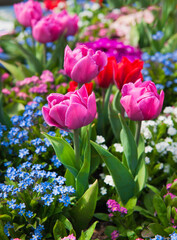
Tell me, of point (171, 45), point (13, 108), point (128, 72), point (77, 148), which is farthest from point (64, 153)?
Result: point (171, 45)

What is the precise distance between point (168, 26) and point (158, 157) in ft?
5.22

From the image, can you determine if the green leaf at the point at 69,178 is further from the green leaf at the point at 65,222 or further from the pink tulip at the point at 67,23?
the pink tulip at the point at 67,23

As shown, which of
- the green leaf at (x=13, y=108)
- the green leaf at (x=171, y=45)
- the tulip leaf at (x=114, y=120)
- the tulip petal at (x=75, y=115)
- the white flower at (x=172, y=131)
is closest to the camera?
the tulip petal at (x=75, y=115)

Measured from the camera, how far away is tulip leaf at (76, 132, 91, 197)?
1304 mm

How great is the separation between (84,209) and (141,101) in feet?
1.66

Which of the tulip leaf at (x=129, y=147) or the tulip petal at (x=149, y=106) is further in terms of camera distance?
Answer: the tulip leaf at (x=129, y=147)

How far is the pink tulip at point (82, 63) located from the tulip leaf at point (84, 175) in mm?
246

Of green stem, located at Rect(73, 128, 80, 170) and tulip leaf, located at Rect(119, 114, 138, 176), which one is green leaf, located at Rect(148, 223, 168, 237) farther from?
green stem, located at Rect(73, 128, 80, 170)

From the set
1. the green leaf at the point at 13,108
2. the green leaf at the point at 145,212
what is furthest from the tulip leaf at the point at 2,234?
the green leaf at the point at 13,108

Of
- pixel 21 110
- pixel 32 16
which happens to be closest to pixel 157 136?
pixel 21 110

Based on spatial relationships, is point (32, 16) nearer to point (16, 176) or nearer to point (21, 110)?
point (21, 110)

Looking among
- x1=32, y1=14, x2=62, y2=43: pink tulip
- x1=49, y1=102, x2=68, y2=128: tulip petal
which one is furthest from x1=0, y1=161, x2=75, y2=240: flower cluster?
x1=32, y1=14, x2=62, y2=43: pink tulip

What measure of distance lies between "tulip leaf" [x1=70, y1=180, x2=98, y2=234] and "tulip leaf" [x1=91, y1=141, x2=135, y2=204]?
105 millimetres

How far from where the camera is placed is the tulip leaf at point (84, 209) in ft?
4.33
